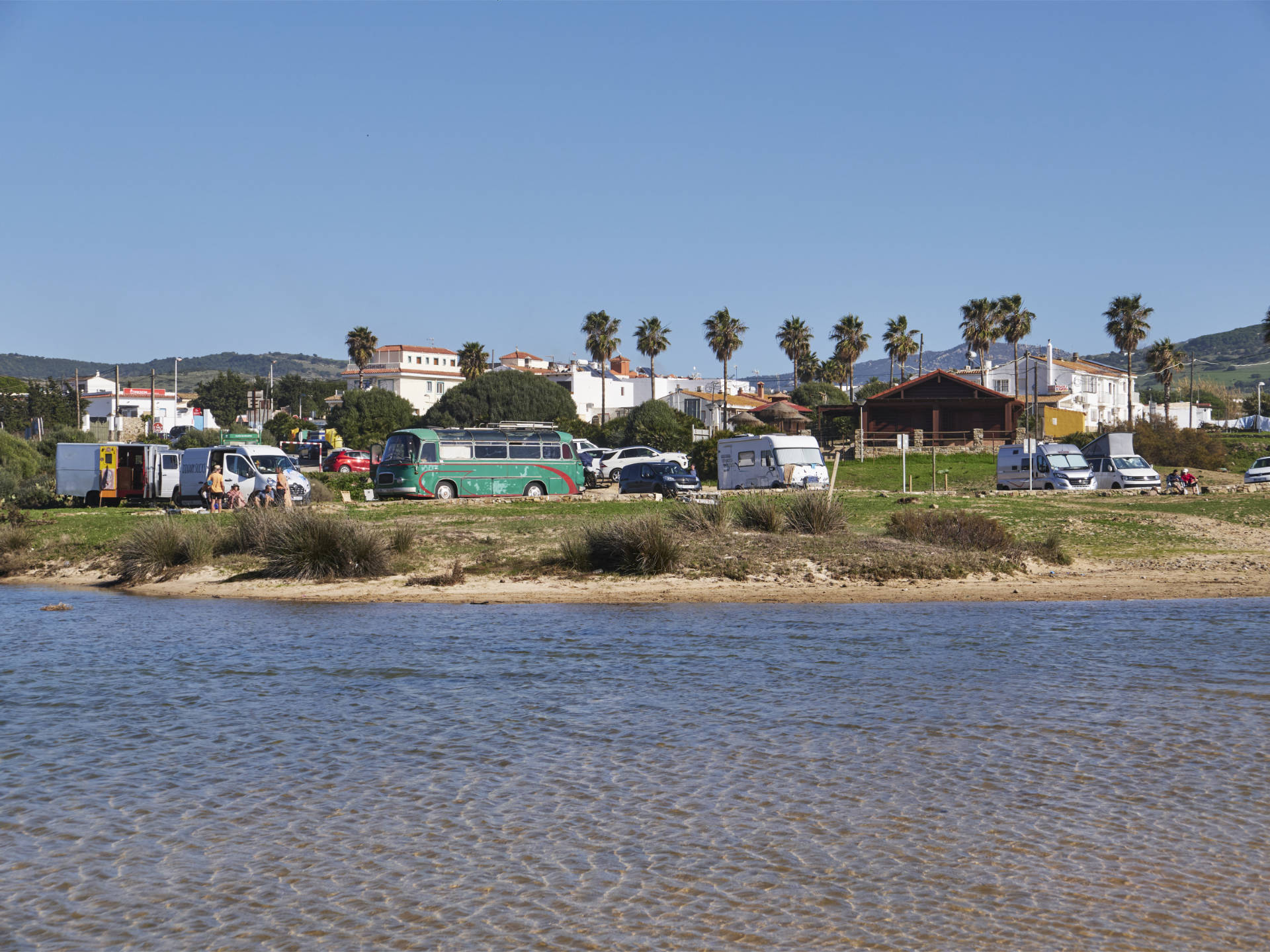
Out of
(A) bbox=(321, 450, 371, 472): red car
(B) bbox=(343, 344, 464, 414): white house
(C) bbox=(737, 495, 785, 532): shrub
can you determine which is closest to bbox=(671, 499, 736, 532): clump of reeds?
(C) bbox=(737, 495, 785, 532): shrub

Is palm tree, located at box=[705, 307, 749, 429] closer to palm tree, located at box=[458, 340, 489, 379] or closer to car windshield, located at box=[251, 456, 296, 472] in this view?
palm tree, located at box=[458, 340, 489, 379]

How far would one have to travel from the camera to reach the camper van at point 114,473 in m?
39.1

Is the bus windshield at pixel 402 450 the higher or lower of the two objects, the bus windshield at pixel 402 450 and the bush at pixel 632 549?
the higher

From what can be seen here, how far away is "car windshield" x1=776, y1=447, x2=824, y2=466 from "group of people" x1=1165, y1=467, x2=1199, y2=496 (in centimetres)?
1202

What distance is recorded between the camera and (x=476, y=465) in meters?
39.6

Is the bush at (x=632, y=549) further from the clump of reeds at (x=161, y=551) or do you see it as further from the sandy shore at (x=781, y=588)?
the clump of reeds at (x=161, y=551)

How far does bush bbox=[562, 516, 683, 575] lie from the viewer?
72.8ft

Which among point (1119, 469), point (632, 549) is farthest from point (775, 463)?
point (632, 549)

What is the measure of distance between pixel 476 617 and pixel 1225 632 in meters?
10.7

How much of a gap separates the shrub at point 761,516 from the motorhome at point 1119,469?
22.8 meters

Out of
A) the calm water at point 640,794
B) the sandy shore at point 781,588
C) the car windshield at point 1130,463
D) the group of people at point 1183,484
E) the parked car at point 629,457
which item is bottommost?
the calm water at point 640,794

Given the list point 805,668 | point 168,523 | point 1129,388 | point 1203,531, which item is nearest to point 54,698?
point 805,668

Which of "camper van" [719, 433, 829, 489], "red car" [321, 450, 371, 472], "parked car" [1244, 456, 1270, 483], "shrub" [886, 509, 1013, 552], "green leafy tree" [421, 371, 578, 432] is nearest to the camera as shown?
"shrub" [886, 509, 1013, 552]

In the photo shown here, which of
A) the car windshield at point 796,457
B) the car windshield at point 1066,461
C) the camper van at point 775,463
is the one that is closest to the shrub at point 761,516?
the camper van at point 775,463
